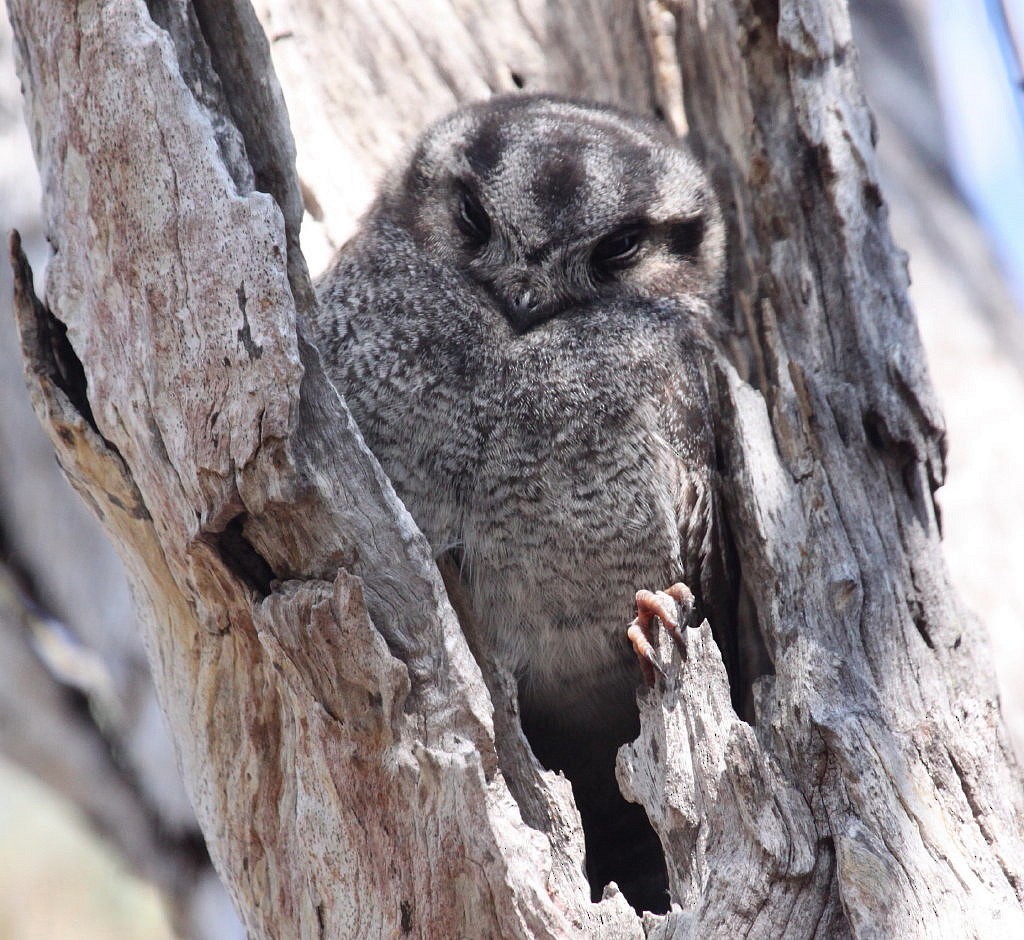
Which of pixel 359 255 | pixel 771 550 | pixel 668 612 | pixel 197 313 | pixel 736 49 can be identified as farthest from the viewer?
pixel 736 49

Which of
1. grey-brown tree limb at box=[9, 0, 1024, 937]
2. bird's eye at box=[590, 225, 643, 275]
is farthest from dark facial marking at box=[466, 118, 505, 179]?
grey-brown tree limb at box=[9, 0, 1024, 937]

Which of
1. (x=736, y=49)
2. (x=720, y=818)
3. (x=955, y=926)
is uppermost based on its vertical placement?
(x=736, y=49)

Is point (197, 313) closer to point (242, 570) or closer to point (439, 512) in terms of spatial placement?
point (242, 570)

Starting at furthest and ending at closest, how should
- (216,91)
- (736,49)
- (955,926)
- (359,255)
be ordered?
(736,49)
(359,255)
(216,91)
(955,926)

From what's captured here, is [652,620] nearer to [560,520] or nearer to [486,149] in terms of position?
[560,520]

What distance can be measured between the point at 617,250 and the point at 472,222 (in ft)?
1.20

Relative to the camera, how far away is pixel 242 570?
1.93 meters

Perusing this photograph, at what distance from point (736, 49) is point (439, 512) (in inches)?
60.5

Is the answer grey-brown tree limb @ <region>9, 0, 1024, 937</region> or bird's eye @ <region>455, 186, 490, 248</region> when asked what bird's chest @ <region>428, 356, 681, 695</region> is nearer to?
grey-brown tree limb @ <region>9, 0, 1024, 937</region>

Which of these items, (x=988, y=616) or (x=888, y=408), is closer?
(x=888, y=408)

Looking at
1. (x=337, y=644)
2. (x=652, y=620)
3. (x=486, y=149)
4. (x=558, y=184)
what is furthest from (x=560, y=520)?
(x=486, y=149)

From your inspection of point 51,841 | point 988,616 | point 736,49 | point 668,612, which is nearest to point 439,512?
point 668,612

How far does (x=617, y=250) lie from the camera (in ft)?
9.12

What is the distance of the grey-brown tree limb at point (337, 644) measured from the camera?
183 cm
